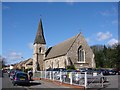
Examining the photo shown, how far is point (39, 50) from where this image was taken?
3285 inches

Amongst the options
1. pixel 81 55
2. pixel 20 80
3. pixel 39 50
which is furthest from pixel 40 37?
pixel 20 80

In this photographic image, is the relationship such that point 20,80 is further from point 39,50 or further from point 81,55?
point 39,50

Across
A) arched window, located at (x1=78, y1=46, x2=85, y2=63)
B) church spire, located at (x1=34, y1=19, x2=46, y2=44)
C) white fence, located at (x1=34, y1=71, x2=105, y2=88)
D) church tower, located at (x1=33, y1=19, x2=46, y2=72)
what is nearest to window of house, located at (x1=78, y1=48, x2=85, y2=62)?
arched window, located at (x1=78, y1=46, x2=85, y2=63)

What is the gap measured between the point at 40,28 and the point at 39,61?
11085mm

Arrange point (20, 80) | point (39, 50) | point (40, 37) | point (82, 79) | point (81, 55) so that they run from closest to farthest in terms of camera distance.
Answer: point (82, 79) < point (20, 80) < point (81, 55) < point (39, 50) < point (40, 37)

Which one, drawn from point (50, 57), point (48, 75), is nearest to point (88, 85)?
point (48, 75)

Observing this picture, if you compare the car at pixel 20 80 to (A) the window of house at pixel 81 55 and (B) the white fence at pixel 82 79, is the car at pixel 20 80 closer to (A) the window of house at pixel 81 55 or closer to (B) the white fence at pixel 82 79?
(B) the white fence at pixel 82 79

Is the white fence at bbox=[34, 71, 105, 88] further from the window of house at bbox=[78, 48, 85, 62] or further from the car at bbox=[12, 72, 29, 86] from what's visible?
the window of house at bbox=[78, 48, 85, 62]

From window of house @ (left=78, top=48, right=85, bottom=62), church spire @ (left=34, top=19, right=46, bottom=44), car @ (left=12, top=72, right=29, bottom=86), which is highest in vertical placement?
church spire @ (left=34, top=19, right=46, bottom=44)

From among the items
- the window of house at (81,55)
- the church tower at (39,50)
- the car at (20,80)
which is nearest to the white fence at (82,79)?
the car at (20,80)

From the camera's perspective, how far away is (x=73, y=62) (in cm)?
6919

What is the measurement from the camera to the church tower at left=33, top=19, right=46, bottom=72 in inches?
3280

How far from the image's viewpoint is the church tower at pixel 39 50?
8331cm

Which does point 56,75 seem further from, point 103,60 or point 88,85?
point 103,60
